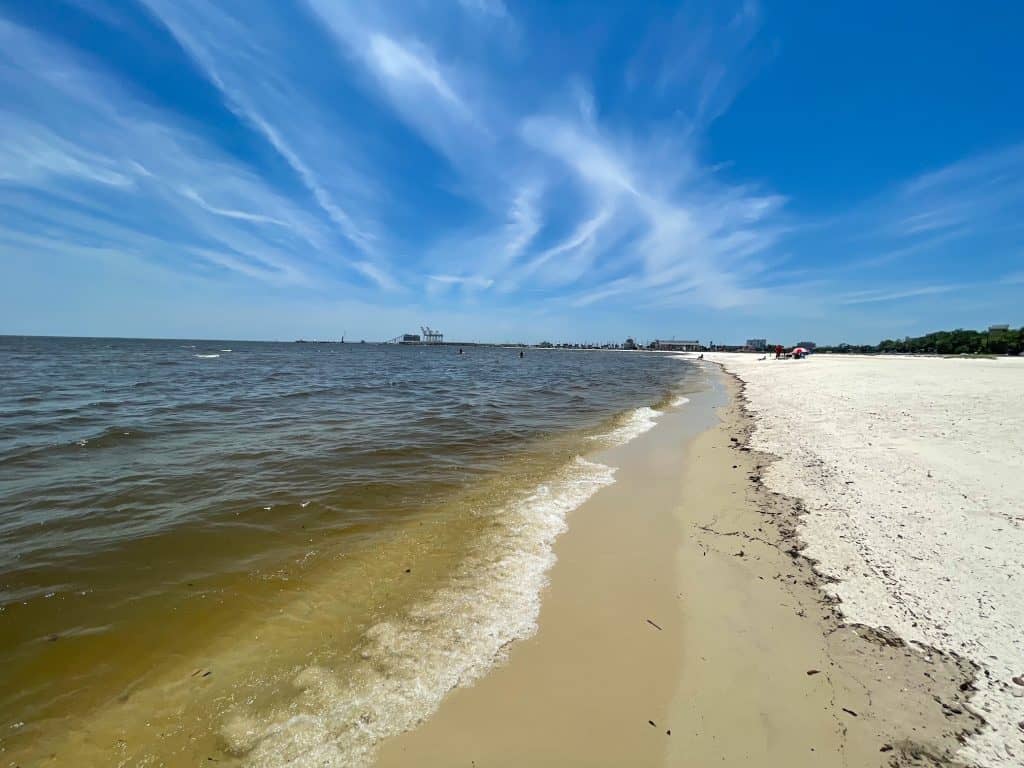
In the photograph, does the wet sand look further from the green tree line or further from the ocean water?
the green tree line

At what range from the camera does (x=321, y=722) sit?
2.67m

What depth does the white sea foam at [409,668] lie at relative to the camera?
8.30ft

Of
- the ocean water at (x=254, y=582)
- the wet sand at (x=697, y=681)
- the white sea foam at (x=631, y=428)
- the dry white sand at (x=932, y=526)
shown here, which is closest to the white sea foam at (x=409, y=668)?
the ocean water at (x=254, y=582)

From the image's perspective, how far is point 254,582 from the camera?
4.43 meters

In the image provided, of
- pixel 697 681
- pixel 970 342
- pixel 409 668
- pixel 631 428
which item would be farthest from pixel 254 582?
pixel 970 342

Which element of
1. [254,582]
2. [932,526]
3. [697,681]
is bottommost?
[254,582]

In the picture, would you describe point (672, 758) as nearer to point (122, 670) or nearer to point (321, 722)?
point (321, 722)

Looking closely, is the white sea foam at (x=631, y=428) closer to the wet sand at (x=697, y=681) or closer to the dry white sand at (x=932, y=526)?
the dry white sand at (x=932, y=526)

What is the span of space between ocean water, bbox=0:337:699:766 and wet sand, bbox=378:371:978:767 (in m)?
0.34

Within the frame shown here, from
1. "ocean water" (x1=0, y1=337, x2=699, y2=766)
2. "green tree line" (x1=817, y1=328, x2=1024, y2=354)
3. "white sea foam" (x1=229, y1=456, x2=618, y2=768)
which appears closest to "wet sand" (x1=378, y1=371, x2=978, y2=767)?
"white sea foam" (x1=229, y1=456, x2=618, y2=768)

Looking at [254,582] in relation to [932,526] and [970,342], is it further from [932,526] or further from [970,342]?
[970,342]

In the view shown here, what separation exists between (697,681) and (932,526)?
3.91 metres

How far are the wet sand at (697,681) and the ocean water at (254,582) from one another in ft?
1.12

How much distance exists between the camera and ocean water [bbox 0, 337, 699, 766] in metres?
2.74
